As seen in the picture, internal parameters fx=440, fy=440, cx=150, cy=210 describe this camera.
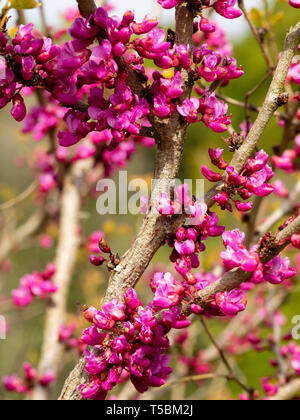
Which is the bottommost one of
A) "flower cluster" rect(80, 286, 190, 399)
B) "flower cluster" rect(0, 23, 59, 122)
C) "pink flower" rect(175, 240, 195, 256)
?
"flower cluster" rect(80, 286, 190, 399)

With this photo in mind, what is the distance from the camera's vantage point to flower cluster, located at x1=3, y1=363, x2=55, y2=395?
2.45m

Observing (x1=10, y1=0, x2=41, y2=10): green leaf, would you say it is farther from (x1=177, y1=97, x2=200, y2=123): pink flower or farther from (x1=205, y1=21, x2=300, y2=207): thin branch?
(x1=205, y1=21, x2=300, y2=207): thin branch

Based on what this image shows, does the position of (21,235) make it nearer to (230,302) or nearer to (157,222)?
(157,222)

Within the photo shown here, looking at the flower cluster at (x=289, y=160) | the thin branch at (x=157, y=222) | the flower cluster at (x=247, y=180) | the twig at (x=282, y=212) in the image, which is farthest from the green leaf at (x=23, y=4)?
the twig at (x=282, y=212)

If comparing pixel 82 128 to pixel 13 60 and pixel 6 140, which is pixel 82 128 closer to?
pixel 13 60

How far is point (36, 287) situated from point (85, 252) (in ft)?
2.25

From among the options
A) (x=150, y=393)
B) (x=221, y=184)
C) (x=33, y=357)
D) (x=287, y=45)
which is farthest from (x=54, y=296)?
(x=287, y=45)

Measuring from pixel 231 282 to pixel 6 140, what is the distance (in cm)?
876

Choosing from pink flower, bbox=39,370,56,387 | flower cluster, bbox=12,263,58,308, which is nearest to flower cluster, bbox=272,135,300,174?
flower cluster, bbox=12,263,58,308

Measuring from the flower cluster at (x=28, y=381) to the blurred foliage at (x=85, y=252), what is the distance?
0.36 ft

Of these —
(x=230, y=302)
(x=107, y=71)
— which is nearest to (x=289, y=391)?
(x=230, y=302)

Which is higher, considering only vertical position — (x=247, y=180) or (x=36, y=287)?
(x=247, y=180)

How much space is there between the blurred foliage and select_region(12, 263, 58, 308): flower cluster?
0.71 feet

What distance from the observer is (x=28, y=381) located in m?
2.47
